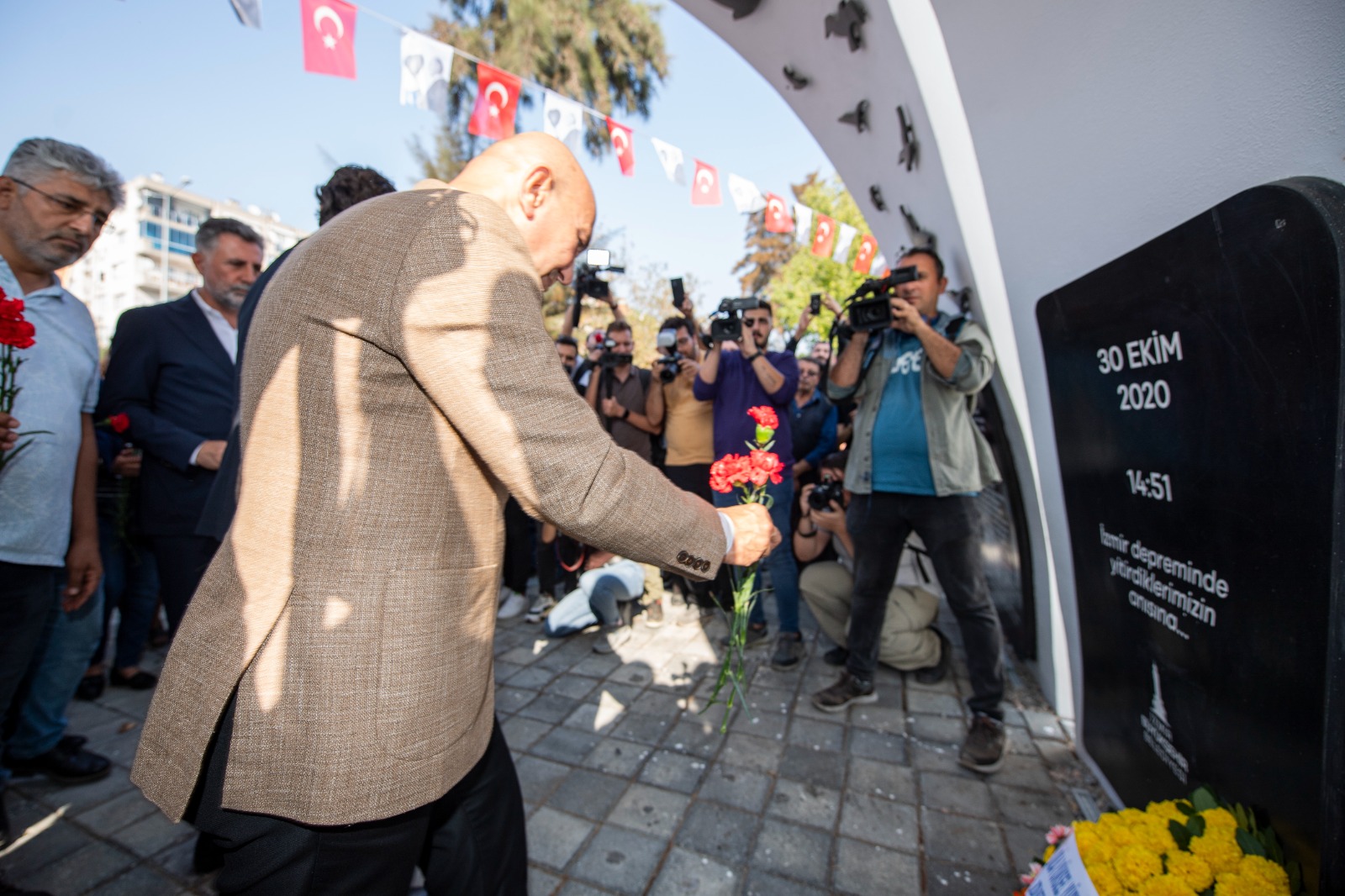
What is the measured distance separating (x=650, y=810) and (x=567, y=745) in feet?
2.09

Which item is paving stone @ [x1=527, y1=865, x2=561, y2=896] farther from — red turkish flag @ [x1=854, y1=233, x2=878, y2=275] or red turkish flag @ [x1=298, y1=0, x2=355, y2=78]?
red turkish flag @ [x1=854, y1=233, x2=878, y2=275]

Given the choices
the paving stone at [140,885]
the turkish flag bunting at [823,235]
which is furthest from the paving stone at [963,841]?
the turkish flag bunting at [823,235]

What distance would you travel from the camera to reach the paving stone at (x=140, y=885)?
6.36ft

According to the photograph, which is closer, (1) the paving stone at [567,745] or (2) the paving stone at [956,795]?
(2) the paving stone at [956,795]

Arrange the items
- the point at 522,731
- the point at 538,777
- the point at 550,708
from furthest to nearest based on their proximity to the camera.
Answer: the point at 550,708 < the point at 522,731 < the point at 538,777

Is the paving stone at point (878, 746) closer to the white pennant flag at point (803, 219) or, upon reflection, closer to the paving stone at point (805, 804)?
the paving stone at point (805, 804)

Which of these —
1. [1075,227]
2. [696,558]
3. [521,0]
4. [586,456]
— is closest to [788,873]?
[696,558]

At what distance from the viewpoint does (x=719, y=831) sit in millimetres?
2176

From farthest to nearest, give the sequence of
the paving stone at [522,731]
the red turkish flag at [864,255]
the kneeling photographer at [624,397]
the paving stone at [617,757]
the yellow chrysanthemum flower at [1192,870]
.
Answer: the red turkish flag at [864,255] < the kneeling photographer at [624,397] < the paving stone at [522,731] < the paving stone at [617,757] < the yellow chrysanthemum flower at [1192,870]

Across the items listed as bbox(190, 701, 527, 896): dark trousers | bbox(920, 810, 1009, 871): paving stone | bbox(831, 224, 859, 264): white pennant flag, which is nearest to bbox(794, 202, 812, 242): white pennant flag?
bbox(831, 224, 859, 264): white pennant flag

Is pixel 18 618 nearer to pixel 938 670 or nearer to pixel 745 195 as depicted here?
pixel 938 670

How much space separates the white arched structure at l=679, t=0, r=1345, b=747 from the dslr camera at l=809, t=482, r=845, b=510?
36.9 inches

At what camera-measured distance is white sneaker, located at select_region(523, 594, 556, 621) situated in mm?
4488

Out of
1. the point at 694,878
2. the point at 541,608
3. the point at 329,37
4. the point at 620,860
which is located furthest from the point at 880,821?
the point at 329,37
